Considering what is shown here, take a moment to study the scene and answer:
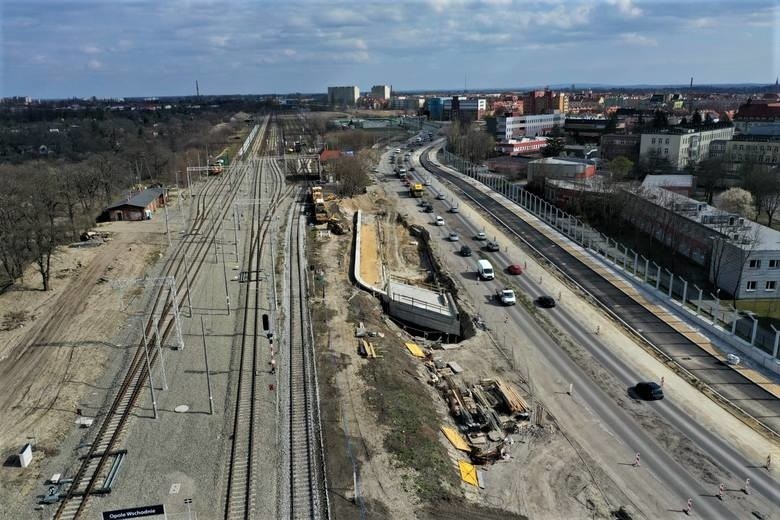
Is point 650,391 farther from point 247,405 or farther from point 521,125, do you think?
point 521,125

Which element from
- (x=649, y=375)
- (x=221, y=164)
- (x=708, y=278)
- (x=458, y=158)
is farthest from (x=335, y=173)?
(x=649, y=375)

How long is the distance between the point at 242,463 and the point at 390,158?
88636 mm

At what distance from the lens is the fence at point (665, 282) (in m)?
27.4

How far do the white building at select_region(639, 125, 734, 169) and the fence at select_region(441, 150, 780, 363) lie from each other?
29.5 m

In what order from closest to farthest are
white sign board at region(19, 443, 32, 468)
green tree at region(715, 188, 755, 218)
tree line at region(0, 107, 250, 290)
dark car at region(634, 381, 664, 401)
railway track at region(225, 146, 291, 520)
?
railway track at region(225, 146, 291, 520) < white sign board at region(19, 443, 32, 468) < dark car at region(634, 381, 664, 401) < tree line at region(0, 107, 250, 290) < green tree at region(715, 188, 755, 218)

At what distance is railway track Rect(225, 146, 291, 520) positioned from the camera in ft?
51.7

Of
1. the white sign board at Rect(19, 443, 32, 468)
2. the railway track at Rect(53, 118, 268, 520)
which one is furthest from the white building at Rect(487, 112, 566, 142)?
the white sign board at Rect(19, 443, 32, 468)

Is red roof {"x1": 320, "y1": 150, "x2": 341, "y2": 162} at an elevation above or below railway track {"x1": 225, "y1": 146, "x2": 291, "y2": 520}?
above

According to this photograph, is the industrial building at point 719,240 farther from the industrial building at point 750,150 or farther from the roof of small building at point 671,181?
the industrial building at point 750,150

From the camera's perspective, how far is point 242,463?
17266 millimetres

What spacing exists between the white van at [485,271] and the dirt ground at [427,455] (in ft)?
32.2

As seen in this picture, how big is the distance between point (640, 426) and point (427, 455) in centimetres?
871

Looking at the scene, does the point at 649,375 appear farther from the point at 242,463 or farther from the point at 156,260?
the point at 156,260

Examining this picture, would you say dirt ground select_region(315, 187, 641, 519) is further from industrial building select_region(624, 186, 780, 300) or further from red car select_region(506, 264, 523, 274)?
industrial building select_region(624, 186, 780, 300)
